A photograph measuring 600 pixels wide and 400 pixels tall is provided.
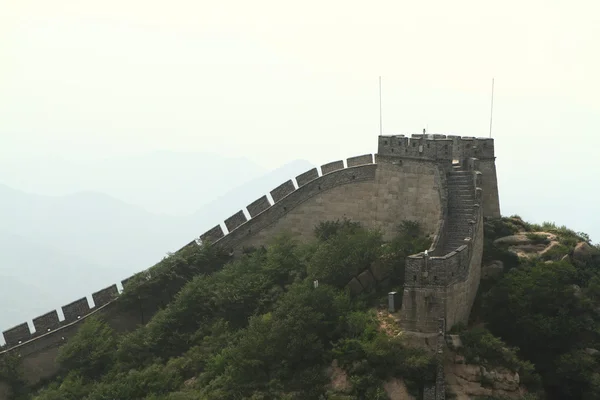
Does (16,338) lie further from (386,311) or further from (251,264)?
(386,311)

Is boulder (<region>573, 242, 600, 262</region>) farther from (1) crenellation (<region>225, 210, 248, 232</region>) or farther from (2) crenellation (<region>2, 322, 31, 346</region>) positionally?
(2) crenellation (<region>2, 322, 31, 346</region>)

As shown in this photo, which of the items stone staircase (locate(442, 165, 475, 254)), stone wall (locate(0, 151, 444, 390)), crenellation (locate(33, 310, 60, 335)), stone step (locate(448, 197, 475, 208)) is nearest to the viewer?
stone staircase (locate(442, 165, 475, 254))

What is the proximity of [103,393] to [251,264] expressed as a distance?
6812 mm

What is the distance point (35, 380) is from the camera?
24750mm

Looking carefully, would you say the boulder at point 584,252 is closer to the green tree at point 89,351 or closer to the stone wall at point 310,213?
the stone wall at point 310,213

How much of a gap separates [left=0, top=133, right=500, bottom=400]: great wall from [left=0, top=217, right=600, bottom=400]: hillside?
2.20ft

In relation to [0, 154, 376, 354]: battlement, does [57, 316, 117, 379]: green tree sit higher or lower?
lower

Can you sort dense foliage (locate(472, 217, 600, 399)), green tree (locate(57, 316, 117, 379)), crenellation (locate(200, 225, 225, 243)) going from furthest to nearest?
1. crenellation (locate(200, 225, 225, 243))
2. green tree (locate(57, 316, 117, 379))
3. dense foliage (locate(472, 217, 600, 399))

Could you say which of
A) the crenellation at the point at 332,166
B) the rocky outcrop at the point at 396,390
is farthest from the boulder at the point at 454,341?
the crenellation at the point at 332,166

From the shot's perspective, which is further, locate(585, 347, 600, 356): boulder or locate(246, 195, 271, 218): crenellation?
locate(246, 195, 271, 218): crenellation

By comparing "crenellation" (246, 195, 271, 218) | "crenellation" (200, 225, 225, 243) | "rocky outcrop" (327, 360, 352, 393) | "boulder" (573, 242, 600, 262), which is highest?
"crenellation" (246, 195, 271, 218)

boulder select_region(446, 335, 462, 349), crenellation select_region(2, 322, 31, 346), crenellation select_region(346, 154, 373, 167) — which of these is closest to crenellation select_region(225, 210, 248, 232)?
crenellation select_region(346, 154, 373, 167)

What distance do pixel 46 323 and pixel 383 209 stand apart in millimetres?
12858

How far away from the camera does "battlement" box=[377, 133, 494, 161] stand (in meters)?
24.1
